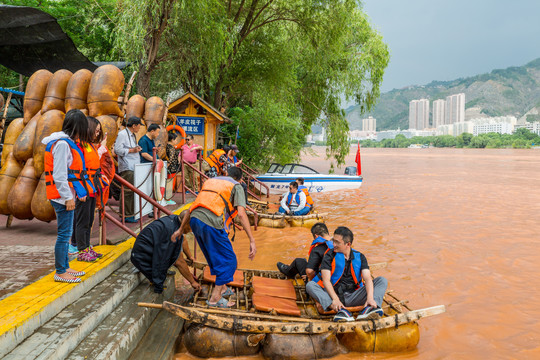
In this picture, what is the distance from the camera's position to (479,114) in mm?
192125

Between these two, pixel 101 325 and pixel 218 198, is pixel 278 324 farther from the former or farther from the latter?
pixel 101 325

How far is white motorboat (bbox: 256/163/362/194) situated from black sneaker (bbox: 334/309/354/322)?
12366 mm

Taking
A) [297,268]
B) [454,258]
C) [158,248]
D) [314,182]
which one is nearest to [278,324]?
[158,248]

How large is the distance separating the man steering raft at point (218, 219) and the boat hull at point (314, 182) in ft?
40.4

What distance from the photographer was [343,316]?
4.28m

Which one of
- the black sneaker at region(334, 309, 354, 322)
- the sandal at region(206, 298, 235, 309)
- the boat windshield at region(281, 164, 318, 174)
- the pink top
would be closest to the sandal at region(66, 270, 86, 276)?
the sandal at region(206, 298, 235, 309)

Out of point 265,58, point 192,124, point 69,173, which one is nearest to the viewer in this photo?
point 69,173

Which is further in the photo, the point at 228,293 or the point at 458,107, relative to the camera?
the point at 458,107

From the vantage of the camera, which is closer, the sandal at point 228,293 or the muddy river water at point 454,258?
the sandal at point 228,293

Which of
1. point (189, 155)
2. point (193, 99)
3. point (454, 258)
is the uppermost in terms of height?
point (193, 99)

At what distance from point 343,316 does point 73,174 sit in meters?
3.29

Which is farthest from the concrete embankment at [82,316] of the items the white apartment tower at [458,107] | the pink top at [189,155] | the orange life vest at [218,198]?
the white apartment tower at [458,107]

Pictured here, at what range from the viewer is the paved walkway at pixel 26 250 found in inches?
151

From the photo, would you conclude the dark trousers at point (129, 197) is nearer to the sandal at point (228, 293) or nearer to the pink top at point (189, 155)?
the sandal at point (228, 293)
